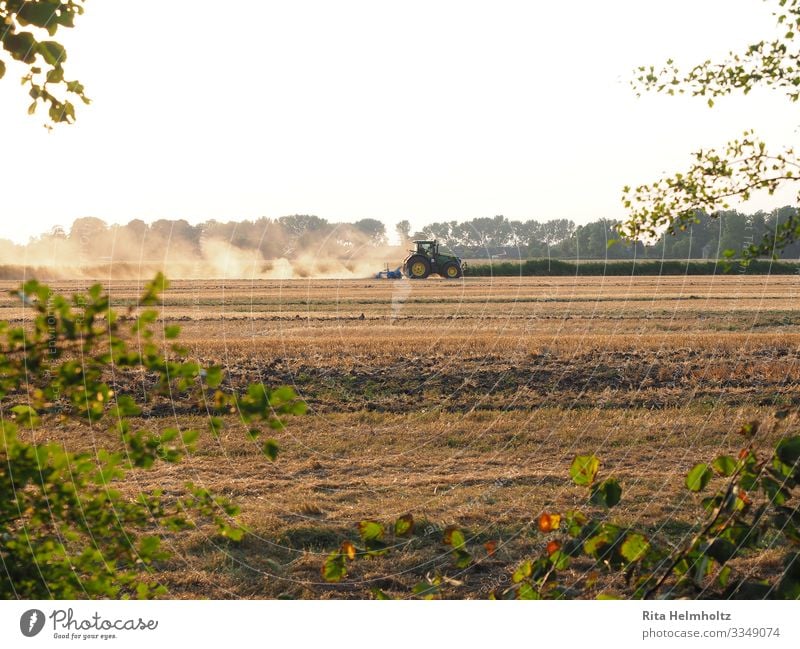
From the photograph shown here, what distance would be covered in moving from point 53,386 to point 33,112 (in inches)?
34.1

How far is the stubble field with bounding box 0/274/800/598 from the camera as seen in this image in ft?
17.0

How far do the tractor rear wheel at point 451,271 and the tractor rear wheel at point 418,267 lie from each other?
1.37 metres

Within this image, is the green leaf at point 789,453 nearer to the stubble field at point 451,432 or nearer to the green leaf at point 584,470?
the stubble field at point 451,432

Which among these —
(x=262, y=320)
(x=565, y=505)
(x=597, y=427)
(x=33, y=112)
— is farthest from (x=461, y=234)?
(x=262, y=320)

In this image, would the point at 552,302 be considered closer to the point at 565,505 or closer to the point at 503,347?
the point at 503,347

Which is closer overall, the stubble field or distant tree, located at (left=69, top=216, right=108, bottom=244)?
distant tree, located at (left=69, top=216, right=108, bottom=244)

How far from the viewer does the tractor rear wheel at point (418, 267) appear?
1171 inches

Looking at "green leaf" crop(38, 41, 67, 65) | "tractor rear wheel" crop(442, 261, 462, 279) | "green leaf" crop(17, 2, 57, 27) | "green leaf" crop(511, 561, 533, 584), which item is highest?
"green leaf" crop(17, 2, 57, 27)

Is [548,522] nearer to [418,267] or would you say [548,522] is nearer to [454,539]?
[454,539]

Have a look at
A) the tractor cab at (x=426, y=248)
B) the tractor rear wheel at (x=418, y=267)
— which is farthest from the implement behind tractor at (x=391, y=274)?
the tractor cab at (x=426, y=248)

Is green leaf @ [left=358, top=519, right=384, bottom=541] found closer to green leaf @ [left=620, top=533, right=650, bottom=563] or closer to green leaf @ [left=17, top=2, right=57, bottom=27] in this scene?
green leaf @ [left=620, top=533, right=650, bottom=563]

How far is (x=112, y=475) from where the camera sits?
97.8 inches

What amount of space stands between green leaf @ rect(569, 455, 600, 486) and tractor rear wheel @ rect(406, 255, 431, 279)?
Result: 26.5 m

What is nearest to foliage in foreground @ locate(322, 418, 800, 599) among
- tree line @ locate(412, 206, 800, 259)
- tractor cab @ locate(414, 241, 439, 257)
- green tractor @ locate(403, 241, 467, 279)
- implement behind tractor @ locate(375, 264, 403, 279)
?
tree line @ locate(412, 206, 800, 259)
